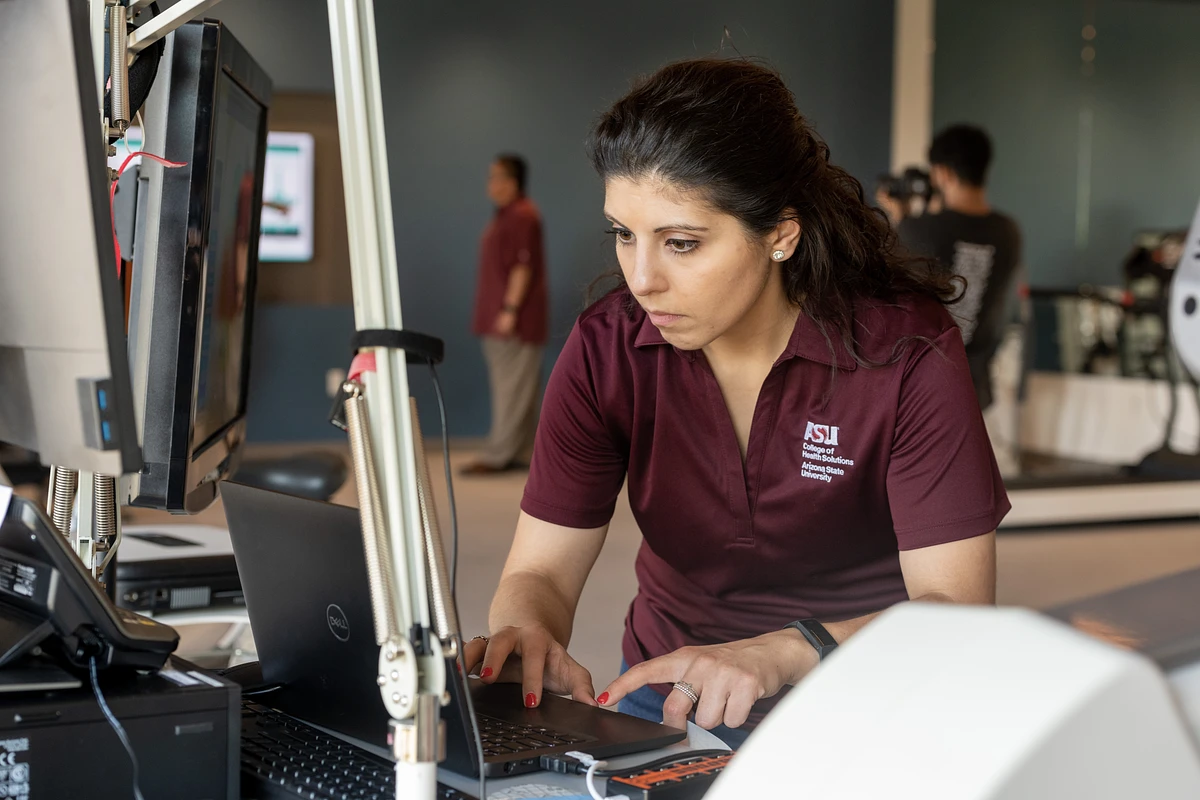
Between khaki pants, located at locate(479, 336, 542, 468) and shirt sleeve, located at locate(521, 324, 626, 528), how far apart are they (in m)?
5.41

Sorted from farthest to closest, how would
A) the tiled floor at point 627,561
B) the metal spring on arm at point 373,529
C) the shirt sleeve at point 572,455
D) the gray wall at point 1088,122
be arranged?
the gray wall at point 1088,122 < the tiled floor at point 627,561 < the shirt sleeve at point 572,455 < the metal spring on arm at point 373,529

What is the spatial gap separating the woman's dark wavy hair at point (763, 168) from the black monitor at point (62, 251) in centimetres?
72

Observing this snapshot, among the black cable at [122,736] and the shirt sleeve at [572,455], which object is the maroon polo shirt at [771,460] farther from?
the black cable at [122,736]

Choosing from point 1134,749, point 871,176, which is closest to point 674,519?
point 1134,749

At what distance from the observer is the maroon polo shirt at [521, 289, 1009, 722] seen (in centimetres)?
144

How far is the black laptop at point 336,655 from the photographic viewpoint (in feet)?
3.07

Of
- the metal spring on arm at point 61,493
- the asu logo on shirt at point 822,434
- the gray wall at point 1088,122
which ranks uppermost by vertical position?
the gray wall at point 1088,122

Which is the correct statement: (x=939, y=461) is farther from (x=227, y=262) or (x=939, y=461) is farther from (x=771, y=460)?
(x=227, y=262)

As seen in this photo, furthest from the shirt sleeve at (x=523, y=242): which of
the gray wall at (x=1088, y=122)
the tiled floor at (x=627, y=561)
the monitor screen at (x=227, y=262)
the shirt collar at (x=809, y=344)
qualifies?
the shirt collar at (x=809, y=344)

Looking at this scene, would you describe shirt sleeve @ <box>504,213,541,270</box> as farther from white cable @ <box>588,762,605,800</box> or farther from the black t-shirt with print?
Result: white cable @ <box>588,762,605,800</box>

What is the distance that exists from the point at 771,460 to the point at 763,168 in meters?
0.34

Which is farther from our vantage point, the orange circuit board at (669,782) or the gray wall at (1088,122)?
the gray wall at (1088,122)

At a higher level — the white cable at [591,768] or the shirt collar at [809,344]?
the shirt collar at [809,344]

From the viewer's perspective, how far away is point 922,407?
4.67 feet
